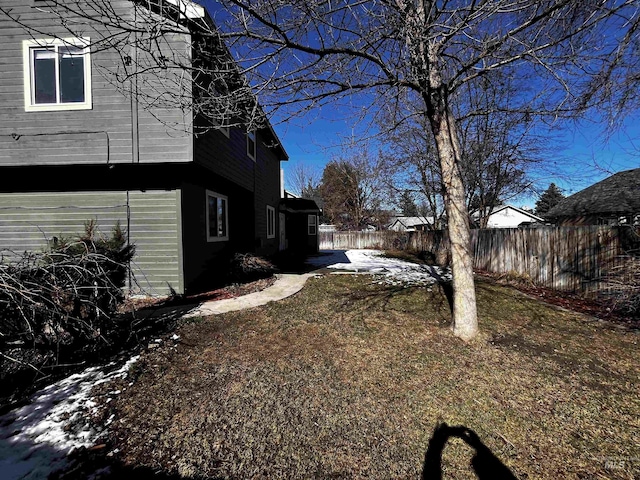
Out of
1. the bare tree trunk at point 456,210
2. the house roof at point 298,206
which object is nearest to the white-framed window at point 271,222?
the house roof at point 298,206

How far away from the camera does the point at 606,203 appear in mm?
15914

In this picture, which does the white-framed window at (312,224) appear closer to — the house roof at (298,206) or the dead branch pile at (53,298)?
the house roof at (298,206)

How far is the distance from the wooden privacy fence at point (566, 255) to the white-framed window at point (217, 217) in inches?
371

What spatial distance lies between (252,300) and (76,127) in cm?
537

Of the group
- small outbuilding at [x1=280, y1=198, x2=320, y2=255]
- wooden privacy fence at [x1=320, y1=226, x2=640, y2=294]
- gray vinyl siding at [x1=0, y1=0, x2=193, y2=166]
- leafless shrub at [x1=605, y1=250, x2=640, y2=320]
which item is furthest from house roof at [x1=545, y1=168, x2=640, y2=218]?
gray vinyl siding at [x1=0, y1=0, x2=193, y2=166]

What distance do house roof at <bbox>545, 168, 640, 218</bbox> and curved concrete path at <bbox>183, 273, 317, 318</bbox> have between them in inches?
647

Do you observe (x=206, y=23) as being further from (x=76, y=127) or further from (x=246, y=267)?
(x=246, y=267)

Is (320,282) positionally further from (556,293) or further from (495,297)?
(556,293)

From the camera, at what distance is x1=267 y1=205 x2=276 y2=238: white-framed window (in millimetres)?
13731

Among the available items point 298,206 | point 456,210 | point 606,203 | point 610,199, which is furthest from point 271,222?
point 610,199

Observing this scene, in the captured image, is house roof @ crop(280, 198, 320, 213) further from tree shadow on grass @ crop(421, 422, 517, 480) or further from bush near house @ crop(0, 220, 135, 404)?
tree shadow on grass @ crop(421, 422, 517, 480)

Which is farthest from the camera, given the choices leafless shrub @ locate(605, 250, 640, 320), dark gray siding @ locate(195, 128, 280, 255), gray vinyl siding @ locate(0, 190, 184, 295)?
dark gray siding @ locate(195, 128, 280, 255)

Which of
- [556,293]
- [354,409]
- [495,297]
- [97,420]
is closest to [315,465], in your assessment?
[354,409]

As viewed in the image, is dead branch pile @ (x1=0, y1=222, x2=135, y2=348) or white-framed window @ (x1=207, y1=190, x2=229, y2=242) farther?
white-framed window @ (x1=207, y1=190, x2=229, y2=242)
